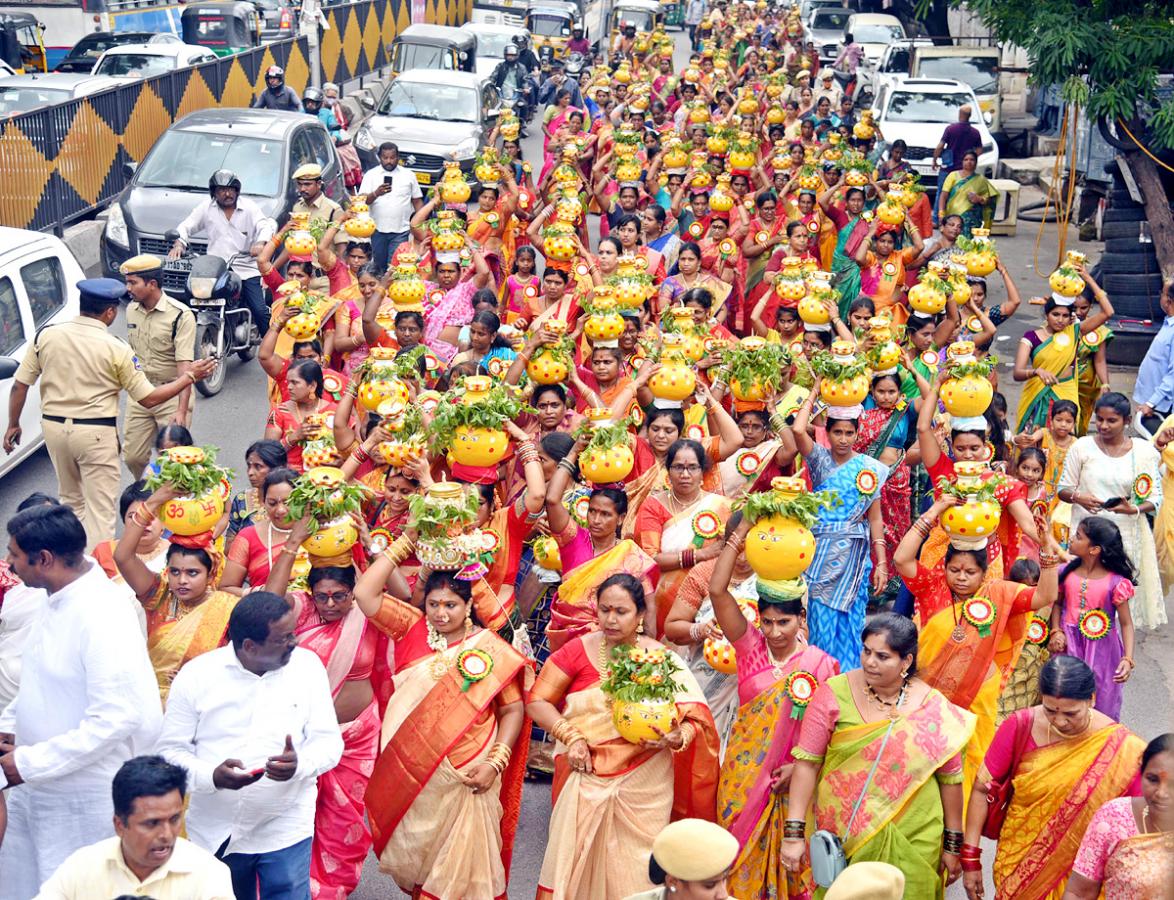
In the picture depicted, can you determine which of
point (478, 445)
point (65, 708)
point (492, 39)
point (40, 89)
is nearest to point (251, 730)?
point (65, 708)

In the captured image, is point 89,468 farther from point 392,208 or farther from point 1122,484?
point 392,208

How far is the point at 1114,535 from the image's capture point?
21.5 feet

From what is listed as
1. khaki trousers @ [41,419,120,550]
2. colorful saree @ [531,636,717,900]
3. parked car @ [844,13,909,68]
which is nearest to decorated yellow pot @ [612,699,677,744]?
colorful saree @ [531,636,717,900]

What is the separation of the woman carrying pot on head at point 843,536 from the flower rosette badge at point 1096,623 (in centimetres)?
102

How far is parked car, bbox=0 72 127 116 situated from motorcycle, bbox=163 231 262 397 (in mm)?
5480

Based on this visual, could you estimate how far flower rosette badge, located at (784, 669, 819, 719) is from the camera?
211 inches

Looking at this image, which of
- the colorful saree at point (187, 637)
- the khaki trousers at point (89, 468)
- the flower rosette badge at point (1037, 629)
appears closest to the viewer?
the colorful saree at point (187, 637)

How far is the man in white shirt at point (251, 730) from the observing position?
475 cm

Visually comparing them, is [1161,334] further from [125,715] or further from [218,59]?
[218,59]

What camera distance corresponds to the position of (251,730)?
478cm

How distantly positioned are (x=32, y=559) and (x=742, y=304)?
909 cm

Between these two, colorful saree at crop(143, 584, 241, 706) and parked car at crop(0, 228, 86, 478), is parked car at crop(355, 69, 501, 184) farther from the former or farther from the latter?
colorful saree at crop(143, 584, 241, 706)

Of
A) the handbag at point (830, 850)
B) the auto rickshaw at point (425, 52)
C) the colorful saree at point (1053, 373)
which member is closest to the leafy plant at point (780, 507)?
the handbag at point (830, 850)

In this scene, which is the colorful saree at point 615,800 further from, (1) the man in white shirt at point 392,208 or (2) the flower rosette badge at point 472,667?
(1) the man in white shirt at point 392,208
